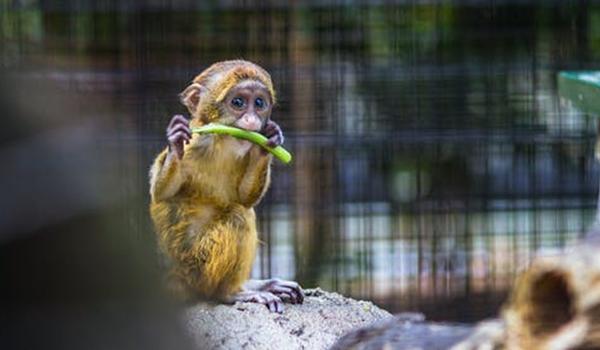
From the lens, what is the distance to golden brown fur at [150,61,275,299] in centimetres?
225

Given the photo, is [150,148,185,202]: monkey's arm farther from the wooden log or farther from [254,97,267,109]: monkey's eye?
the wooden log

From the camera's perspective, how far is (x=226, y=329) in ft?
6.86

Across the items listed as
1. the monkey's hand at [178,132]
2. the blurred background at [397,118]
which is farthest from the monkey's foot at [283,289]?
the blurred background at [397,118]

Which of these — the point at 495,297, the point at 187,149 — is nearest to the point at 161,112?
the point at 495,297

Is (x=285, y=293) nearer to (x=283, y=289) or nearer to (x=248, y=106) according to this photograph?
(x=283, y=289)

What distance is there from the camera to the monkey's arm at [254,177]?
2.31 meters

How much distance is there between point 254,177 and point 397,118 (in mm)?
2552

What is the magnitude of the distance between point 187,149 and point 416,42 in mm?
2681

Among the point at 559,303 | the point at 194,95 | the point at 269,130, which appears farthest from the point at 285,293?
the point at 559,303

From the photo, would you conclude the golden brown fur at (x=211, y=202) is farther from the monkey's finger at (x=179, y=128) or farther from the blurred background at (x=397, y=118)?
the blurred background at (x=397, y=118)

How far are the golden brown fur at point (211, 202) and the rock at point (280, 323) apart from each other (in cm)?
7

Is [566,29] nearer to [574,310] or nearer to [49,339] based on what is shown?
[574,310]

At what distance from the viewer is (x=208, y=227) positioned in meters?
2.26

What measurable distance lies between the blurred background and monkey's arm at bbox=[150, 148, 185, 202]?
2294 millimetres
